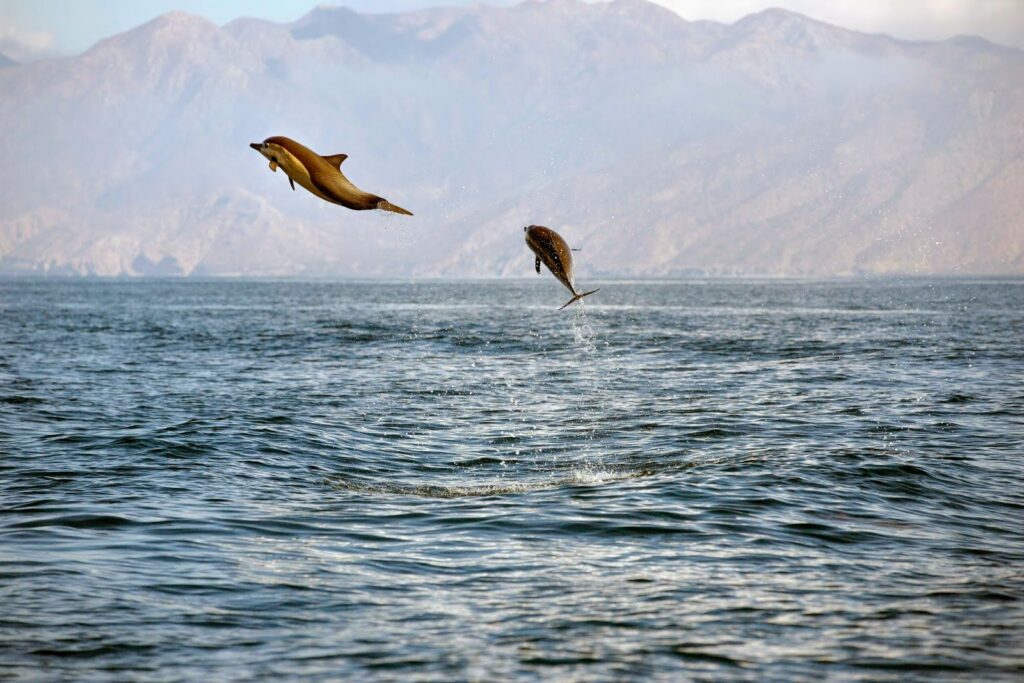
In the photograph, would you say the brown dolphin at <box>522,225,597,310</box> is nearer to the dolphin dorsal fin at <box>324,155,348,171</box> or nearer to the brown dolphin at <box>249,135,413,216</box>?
the dolphin dorsal fin at <box>324,155,348,171</box>

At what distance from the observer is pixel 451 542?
16.8 metres

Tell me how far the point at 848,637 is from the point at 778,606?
46.5 inches

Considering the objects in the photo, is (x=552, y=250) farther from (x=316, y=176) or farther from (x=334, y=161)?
(x=316, y=176)

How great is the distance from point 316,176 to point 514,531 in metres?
12.1

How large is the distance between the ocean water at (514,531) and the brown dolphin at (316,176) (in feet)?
21.1

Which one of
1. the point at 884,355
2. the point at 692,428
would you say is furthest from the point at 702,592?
the point at 884,355

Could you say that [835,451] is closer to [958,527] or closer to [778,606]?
[958,527]

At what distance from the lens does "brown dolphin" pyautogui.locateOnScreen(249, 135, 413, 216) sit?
610 cm

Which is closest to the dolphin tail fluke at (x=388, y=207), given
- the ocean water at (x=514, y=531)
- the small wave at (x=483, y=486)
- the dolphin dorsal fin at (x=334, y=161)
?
the dolphin dorsal fin at (x=334, y=161)

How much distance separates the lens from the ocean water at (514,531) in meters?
12.1

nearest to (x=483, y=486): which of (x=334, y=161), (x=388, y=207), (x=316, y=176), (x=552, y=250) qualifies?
(x=552, y=250)

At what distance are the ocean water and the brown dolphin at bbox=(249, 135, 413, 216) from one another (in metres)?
6.44

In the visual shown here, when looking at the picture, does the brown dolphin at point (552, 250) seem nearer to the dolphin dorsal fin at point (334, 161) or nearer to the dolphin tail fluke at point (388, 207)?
the dolphin dorsal fin at point (334, 161)

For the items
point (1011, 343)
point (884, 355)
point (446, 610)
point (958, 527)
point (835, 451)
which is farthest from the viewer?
point (1011, 343)
